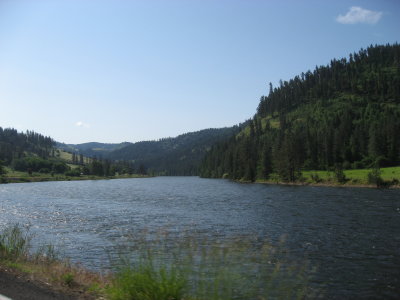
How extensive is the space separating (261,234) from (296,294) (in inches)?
629

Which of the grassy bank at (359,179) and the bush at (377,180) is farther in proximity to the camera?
the grassy bank at (359,179)

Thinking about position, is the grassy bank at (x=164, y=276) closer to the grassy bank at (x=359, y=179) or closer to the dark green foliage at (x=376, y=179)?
the dark green foliage at (x=376, y=179)

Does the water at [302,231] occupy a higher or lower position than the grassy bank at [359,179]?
lower

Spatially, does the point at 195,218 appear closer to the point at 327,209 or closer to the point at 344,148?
the point at 327,209

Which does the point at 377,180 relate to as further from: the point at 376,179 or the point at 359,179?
the point at 359,179

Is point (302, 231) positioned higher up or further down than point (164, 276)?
further down

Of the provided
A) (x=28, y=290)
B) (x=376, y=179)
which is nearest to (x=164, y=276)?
(x=28, y=290)

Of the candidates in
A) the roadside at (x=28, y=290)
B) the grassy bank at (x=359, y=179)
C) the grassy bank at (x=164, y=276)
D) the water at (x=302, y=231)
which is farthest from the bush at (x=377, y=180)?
the roadside at (x=28, y=290)

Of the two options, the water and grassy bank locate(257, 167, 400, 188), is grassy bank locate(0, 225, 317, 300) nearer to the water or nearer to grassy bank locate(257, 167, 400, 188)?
the water

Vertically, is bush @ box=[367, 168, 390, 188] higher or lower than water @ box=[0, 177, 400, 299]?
higher

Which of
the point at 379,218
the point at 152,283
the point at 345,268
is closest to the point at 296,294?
the point at 345,268

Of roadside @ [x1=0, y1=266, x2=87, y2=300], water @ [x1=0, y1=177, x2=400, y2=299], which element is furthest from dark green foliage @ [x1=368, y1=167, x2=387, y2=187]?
roadside @ [x1=0, y1=266, x2=87, y2=300]

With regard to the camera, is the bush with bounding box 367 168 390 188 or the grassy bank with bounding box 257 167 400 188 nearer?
the bush with bounding box 367 168 390 188

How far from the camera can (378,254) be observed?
81.2 feet
